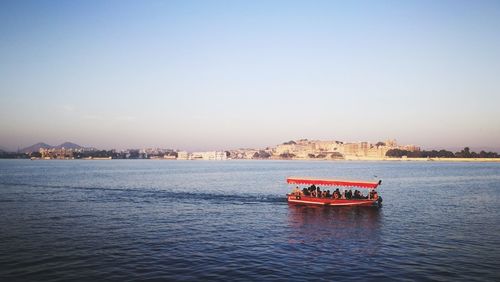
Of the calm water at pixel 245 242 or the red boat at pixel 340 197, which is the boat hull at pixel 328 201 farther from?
the calm water at pixel 245 242

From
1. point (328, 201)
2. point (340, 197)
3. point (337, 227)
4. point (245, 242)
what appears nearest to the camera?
point (245, 242)

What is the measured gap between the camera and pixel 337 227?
122 ft

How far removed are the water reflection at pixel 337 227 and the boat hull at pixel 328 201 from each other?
72 centimetres

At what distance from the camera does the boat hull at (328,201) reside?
162ft

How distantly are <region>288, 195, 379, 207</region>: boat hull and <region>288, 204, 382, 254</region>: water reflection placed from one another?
720 mm

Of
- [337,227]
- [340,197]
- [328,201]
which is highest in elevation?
[340,197]

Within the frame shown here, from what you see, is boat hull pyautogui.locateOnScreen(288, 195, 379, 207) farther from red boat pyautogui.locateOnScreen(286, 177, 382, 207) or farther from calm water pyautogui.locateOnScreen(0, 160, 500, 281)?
calm water pyautogui.locateOnScreen(0, 160, 500, 281)

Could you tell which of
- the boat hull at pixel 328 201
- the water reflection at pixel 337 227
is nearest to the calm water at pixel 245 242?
the water reflection at pixel 337 227

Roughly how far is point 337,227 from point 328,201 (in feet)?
46.6

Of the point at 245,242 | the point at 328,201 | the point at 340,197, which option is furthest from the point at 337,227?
the point at 340,197

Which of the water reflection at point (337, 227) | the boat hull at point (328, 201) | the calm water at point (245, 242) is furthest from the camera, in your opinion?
the boat hull at point (328, 201)

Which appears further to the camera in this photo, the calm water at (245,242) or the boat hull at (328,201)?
the boat hull at (328,201)

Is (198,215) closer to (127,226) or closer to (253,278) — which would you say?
(127,226)

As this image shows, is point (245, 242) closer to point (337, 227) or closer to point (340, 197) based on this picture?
point (337, 227)
